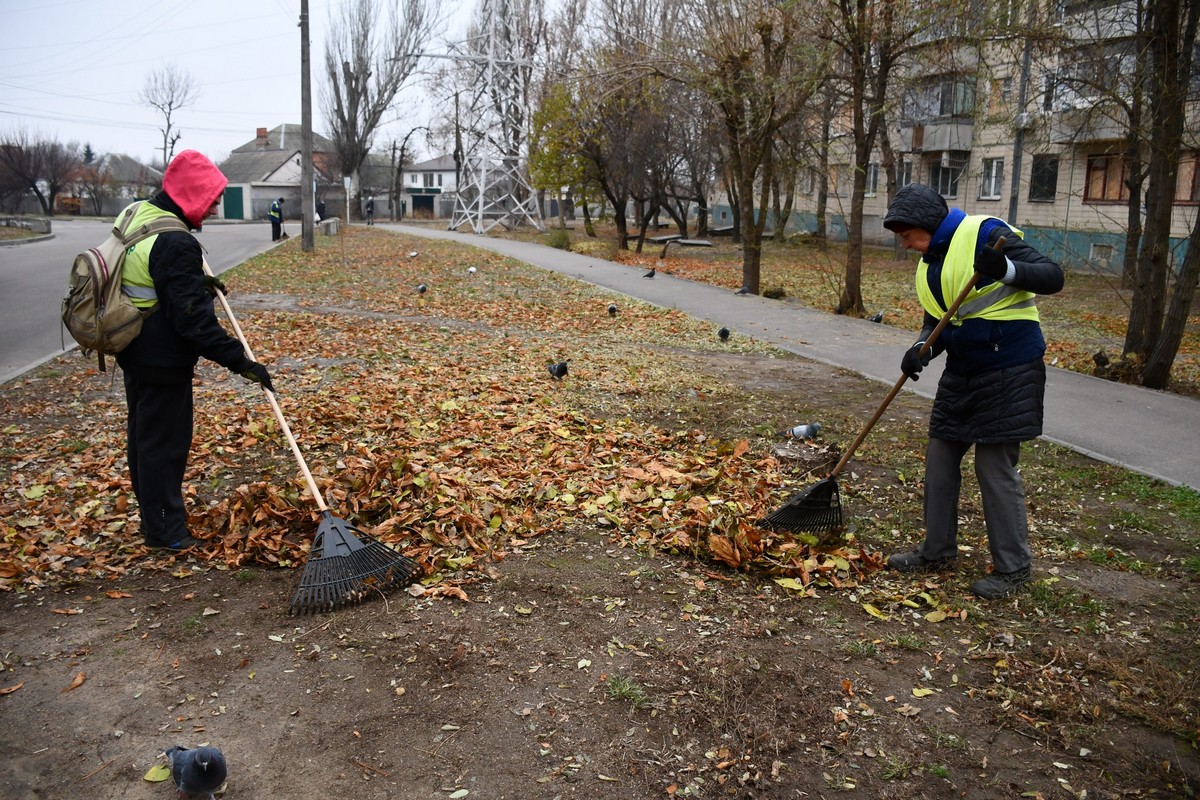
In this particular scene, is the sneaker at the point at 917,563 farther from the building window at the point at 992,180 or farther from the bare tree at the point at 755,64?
the building window at the point at 992,180

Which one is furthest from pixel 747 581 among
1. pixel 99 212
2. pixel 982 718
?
pixel 99 212

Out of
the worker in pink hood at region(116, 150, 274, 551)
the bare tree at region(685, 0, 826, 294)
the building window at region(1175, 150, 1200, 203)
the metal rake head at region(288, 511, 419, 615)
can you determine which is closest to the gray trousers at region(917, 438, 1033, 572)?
the metal rake head at region(288, 511, 419, 615)

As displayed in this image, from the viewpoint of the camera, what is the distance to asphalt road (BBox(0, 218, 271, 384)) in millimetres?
9938

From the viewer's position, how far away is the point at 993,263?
394cm

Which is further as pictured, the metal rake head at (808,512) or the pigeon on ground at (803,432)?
the pigeon on ground at (803,432)

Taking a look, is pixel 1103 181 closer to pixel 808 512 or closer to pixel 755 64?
pixel 755 64

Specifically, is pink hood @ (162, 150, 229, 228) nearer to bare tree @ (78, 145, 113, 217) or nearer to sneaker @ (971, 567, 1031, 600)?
sneaker @ (971, 567, 1031, 600)

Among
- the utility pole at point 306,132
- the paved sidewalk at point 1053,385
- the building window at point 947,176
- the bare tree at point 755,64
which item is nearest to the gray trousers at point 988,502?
the paved sidewalk at point 1053,385

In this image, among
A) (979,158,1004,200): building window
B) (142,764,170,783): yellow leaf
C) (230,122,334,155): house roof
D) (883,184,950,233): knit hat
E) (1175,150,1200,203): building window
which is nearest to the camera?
(142,764,170,783): yellow leaf

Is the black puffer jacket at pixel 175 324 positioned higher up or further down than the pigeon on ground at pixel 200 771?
higher up

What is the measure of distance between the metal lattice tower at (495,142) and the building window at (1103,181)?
2261cm

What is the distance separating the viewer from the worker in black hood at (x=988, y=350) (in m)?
4.09

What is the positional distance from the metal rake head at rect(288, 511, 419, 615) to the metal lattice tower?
36.9m

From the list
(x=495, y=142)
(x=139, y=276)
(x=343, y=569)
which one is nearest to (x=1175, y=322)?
Answer: (x=343, y=569)
